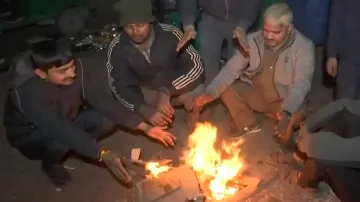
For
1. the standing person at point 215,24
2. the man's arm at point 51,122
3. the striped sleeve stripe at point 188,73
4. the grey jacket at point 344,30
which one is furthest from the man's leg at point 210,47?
the man's arm at point 51,122

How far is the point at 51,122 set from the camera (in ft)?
18.0

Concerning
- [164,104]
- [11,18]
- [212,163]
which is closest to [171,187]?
[212,163]

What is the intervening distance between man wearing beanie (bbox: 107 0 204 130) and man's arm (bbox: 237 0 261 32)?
24.2 inches

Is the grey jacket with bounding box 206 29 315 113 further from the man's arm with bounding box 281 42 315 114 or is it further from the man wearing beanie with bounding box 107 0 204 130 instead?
the man wearing beanie with bounding box 107 0 204 130

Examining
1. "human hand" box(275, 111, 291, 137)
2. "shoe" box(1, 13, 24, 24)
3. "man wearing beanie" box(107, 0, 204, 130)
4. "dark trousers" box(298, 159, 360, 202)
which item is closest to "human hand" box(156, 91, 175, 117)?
"man wearing beanie" box(107, 0, 204, 130)

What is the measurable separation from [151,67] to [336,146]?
7.76 feet

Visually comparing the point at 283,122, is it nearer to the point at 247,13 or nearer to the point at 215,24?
the point at 247,13

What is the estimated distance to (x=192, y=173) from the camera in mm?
5473

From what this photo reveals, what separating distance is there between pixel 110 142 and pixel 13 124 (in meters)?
1.13

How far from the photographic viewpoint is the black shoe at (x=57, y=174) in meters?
5.94

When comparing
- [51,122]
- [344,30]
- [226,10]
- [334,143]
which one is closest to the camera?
[334,143]

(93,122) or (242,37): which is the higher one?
(242,37)

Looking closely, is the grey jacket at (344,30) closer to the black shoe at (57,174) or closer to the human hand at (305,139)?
the human hand at (305,139)

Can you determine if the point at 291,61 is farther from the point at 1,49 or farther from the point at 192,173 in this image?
the point at 1,49
